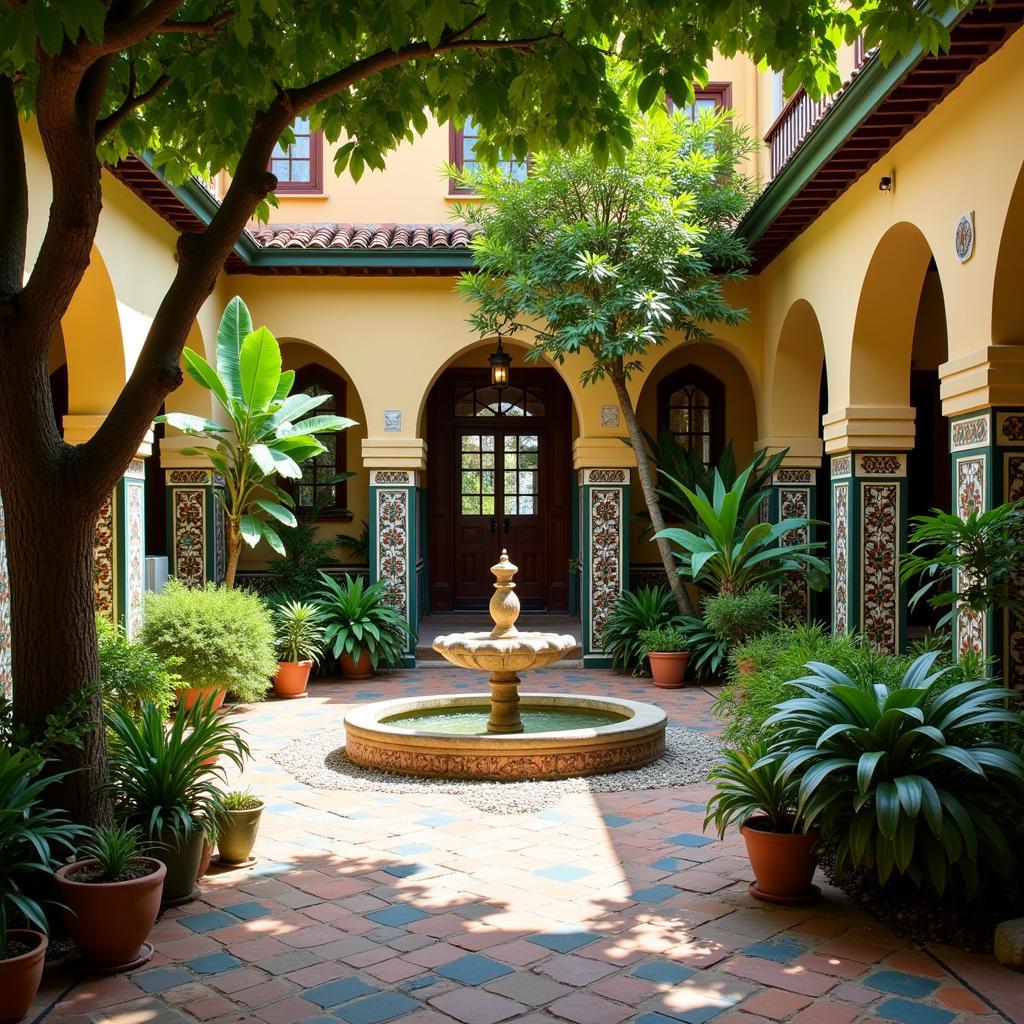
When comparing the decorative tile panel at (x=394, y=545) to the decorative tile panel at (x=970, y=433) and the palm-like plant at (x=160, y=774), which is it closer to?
the decorative tile panel at (x=970, y=433)

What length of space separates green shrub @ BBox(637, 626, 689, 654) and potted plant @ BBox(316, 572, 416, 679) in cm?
280

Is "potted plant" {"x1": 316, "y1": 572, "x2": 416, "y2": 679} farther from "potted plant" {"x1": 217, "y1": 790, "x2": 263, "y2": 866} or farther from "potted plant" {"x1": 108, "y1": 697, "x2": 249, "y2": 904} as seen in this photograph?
"potted plant" {"x1": 108, "y1": 697, "x2": 249, "y2": 904}

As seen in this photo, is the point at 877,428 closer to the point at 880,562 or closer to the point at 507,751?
the point at 880,562

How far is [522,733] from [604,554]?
17.8 ft

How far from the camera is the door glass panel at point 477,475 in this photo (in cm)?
1642

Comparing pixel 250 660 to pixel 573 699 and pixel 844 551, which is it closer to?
pixel 573 699

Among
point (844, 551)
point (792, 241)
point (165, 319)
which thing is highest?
point (792, 241)

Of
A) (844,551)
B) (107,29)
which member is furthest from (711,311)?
(107,29)

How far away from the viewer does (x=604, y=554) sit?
42.9 feet

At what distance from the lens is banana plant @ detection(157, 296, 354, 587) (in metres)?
10.9

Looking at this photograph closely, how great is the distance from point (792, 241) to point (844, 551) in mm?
3414

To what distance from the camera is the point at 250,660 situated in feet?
31.7

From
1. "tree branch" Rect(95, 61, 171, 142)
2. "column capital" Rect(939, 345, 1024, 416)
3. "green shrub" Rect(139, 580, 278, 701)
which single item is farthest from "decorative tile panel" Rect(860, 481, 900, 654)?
"tree branch" Rect(95, 61, 171, 142)

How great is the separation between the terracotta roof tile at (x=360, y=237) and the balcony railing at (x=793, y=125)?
3473mm
